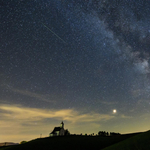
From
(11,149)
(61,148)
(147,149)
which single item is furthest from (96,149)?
(11,149)

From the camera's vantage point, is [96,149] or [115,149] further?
[96,149]

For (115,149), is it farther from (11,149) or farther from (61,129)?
(61,129)

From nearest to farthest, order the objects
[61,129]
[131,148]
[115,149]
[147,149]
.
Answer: [147,149] < [131,148] < [115,149] < [61,129]

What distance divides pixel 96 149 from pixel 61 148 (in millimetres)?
9251

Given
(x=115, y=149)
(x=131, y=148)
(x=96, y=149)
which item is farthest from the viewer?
(x=96, y=149)

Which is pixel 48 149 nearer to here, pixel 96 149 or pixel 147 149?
pixel 96 149

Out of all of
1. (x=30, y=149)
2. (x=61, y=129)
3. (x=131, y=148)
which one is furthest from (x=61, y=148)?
(x=61, y=129)

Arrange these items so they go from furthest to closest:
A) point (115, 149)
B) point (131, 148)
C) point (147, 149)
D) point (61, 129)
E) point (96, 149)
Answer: point (61, 129)
point (96, 149)
point (115, 149)
point (131, 148)
point (147, 149)

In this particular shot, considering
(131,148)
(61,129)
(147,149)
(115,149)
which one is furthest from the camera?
(61,129)

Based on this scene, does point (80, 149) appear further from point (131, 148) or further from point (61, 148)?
point (131, 148)

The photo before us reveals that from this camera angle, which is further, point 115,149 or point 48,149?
point 48,149

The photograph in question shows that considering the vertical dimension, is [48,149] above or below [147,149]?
below

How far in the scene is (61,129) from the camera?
103m

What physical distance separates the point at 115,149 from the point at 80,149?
12193 millimetres
